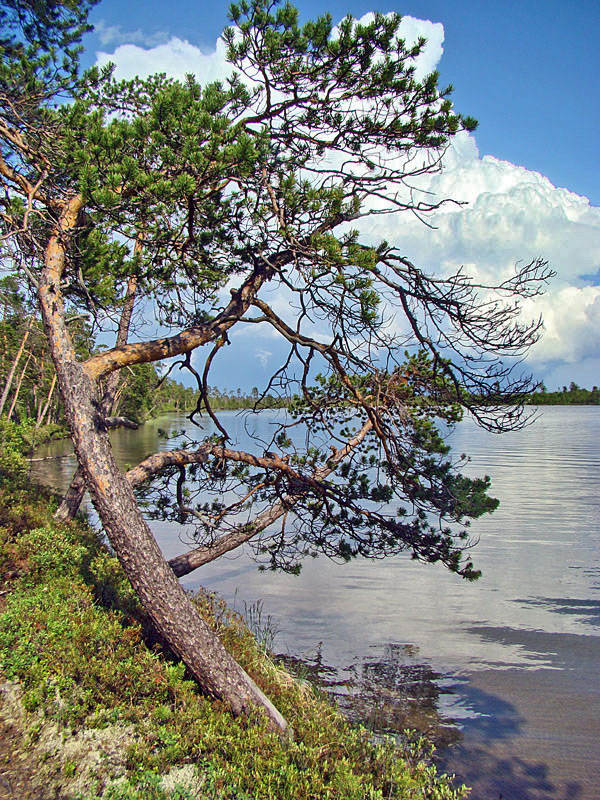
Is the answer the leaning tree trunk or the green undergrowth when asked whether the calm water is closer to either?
the green undergrowth

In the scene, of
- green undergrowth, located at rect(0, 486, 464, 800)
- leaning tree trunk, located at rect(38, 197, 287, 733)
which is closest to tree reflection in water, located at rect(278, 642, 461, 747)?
green undergrowth, located at rect(0, 486, 464, 800)

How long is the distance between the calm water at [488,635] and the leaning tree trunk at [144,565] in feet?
10.4

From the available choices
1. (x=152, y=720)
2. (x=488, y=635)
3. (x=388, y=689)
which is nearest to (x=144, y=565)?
(x=152, y=720)

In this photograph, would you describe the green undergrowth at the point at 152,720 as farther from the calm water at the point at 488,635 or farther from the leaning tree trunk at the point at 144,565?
the calm water at the point at 488,635

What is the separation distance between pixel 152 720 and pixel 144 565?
137 centimetres

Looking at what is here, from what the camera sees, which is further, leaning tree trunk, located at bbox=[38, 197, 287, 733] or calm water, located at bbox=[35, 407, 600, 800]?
calm water, located at bbox=[35, 407, 600, 800]

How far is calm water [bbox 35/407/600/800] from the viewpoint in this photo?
725 centimetres

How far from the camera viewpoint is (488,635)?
1137 cm

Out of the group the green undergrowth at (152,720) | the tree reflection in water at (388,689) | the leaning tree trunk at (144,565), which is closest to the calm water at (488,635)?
the tree reflection in water at (388,689)

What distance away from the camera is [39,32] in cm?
853

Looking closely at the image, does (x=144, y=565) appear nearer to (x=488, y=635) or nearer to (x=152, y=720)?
(x=152, y=720)

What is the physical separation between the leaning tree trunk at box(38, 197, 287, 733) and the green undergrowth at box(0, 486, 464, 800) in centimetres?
24

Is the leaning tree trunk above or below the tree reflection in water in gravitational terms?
above

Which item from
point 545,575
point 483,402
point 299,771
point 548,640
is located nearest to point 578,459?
point 545,575
